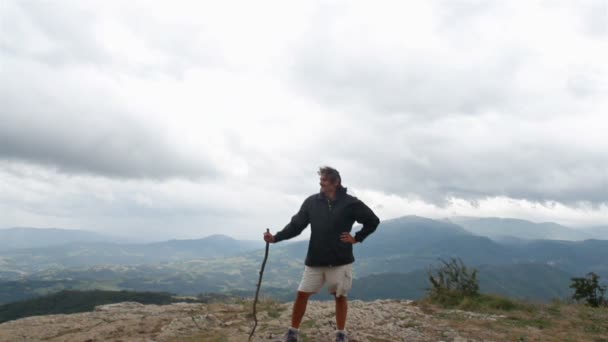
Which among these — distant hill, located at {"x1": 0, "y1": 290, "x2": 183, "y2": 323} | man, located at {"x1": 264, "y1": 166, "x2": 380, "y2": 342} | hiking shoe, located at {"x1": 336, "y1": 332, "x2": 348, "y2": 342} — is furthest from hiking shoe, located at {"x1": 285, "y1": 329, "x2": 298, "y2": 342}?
distant hill, located at {"x1": 0, "y1": 290, "x2": 183, "y2": 323}

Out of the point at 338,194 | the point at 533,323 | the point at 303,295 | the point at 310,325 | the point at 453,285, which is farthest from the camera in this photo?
the point at 453,285

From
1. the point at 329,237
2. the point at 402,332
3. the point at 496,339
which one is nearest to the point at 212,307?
the point at 402,332

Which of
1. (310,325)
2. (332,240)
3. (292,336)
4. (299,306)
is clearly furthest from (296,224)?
(310,325)

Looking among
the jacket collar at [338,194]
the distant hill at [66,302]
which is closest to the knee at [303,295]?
the jacket collar at [338,194]

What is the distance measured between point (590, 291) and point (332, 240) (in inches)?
751

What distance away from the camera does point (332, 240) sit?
692cm

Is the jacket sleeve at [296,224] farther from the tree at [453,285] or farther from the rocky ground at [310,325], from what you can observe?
the tree at [453,285]

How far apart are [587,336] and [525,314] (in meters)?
2.56

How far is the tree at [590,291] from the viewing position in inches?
688

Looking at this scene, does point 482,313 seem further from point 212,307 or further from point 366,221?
point 212,307

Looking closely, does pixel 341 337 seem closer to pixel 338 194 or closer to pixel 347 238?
pixel 347 238

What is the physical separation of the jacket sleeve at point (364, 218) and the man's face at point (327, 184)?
0.53 m

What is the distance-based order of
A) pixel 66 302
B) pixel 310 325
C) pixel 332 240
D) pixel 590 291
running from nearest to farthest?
pixel 332 240 → pixel 310 325 → pixel 590 291 → pixel 66 302

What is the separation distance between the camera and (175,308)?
41.2 ft
